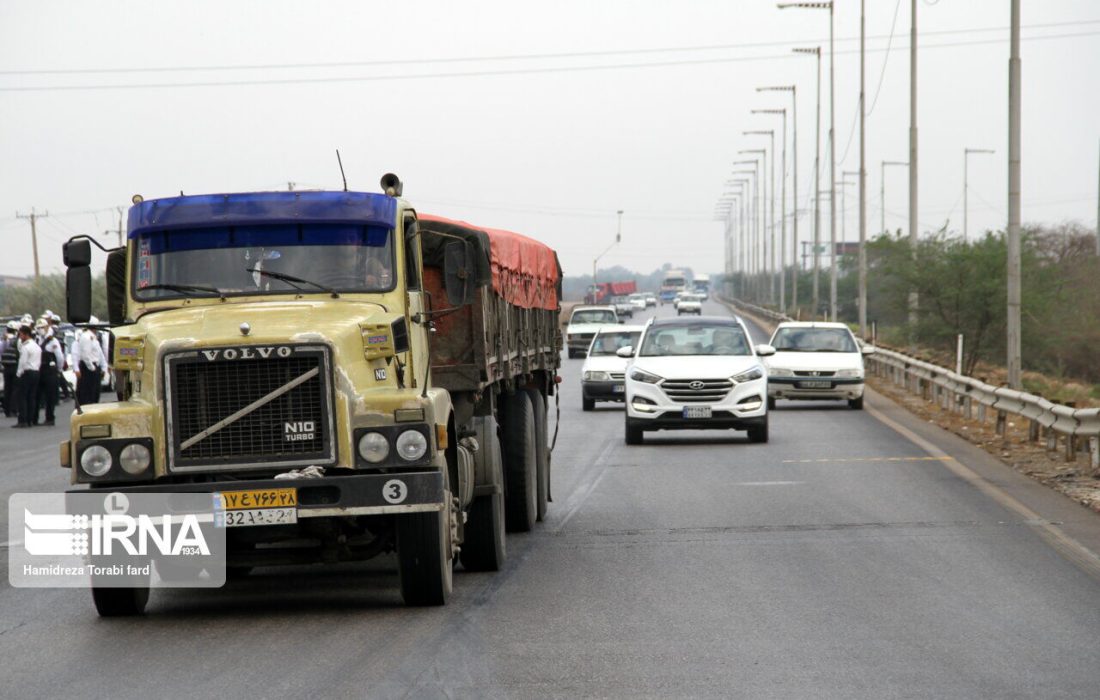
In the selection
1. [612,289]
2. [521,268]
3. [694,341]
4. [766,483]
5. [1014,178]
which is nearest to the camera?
[521,268]

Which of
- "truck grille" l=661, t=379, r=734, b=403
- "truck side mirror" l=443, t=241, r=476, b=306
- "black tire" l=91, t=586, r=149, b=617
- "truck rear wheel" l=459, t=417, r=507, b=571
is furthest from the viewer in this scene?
"truck grille" l=661, t=379, r=734, b=403

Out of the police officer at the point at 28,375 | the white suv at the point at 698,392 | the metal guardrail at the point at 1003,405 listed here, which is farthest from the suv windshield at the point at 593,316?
the white suv at the point at 698,392

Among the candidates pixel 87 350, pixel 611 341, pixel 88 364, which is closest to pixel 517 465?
pixel 87 350

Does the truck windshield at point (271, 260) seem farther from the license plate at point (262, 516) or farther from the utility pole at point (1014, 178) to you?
the utility pole at point (1014, 178)

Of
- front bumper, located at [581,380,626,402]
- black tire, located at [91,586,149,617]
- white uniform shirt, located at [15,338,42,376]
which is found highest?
white uniform shirt, located at [15,338,42,376]

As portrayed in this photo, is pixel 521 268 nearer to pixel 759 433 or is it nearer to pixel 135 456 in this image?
pixel 135 456

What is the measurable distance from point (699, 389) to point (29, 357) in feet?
45.8

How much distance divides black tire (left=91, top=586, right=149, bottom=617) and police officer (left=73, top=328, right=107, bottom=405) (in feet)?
66.3

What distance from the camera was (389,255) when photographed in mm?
10633

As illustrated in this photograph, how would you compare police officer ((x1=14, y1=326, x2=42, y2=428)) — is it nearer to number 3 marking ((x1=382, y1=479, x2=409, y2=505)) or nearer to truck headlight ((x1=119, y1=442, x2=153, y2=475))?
truck headlight ((x1=119, y1=442, x2=153, y2=475))

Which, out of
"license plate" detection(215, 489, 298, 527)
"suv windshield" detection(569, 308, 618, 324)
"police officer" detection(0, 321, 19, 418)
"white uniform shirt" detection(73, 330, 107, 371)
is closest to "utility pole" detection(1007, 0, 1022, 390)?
"white uniform shirt" detection(73, 330, 107, 371)

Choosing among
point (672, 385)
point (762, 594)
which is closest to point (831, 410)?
point (672, 385)

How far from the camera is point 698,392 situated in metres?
22.5

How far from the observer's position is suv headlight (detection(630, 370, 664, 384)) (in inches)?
890
